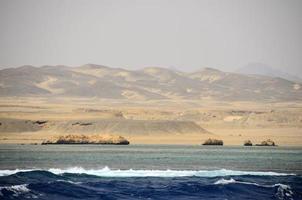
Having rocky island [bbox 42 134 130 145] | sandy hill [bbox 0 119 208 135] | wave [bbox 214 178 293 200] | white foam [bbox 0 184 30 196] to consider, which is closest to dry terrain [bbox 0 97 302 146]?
sandy hill [bbox 0 119 208 135]

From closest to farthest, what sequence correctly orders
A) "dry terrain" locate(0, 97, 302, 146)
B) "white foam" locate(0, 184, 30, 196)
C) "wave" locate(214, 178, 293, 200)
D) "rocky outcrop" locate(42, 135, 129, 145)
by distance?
"white foam" locate(0, 184, 30, 196)
"wave" locate(214, 178, 293, 200)
"rocky outcrop" locate(42, 135, 129, 145)
"dry terrain" locate(0, 97, 302, 146)

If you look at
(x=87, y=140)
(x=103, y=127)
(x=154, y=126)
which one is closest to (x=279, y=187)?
(x=87, y=140)

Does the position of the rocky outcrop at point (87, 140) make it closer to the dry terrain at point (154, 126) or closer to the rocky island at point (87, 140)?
the rocky island at point (87, 140)

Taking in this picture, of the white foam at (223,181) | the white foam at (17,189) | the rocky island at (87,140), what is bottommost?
the white foam at (17,189)

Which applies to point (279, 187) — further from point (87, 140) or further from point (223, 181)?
point (87, 140)

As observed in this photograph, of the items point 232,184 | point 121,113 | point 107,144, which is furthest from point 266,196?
point 121,113

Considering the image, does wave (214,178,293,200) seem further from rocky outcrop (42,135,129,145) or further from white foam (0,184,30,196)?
rocky outcrop (42,135,129,145)

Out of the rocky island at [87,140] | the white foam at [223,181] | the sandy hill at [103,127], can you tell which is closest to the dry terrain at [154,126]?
the sandy hill at [103,127]

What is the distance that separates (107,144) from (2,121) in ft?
A: 115

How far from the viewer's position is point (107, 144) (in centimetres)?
10125

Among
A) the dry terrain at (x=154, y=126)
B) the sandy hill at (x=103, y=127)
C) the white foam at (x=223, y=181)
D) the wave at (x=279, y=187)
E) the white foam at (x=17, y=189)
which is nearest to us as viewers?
the white foam at (x=17, y=189)

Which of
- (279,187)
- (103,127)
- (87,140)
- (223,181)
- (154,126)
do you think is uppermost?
(154,126)

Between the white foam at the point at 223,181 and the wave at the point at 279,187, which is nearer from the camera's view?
the wave at the point at 279,187

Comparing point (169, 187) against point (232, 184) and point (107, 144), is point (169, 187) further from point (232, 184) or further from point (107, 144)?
point (107, 144)
